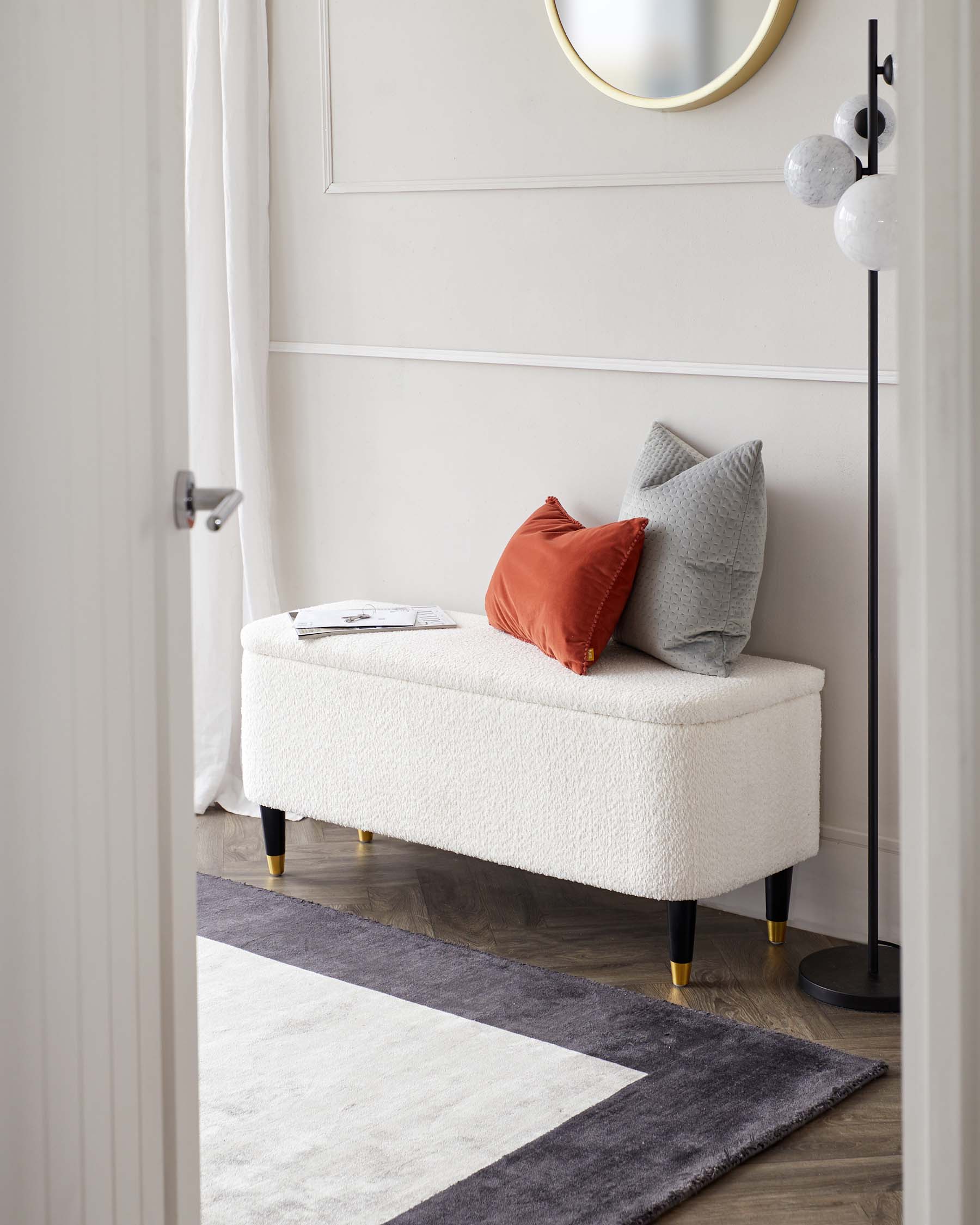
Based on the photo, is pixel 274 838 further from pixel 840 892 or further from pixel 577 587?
pixel 840 892

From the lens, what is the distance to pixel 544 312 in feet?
11.5

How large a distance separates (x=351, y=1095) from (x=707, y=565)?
1229 mm

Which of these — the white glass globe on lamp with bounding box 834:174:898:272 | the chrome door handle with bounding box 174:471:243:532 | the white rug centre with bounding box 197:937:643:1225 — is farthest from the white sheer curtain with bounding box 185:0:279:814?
the chrome door handle with bounding box 174:471:243:532

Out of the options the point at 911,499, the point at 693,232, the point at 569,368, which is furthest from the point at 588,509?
the point at 911,499

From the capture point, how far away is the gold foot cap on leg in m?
3.15

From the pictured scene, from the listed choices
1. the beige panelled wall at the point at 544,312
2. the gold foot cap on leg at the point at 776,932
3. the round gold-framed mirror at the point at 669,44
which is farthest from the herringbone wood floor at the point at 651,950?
the round gold-framed mirror at the point at 669,44

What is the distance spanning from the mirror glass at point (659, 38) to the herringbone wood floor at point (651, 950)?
1765 mm

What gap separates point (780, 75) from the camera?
3072mm

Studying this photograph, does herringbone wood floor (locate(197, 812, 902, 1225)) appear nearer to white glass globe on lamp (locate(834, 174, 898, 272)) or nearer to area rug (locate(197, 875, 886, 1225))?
area rug (locate(197, 875, 886, 1225))

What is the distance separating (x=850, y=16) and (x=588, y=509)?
117cm

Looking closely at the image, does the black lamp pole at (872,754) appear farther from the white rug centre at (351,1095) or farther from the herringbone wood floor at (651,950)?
the white rug centre at (351,1095)

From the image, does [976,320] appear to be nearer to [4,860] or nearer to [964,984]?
[964,984]

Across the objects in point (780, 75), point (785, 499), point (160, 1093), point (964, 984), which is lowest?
point (160, 1093)

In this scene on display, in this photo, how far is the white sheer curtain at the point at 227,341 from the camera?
3918 mm
